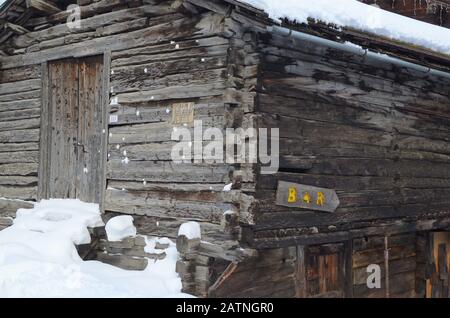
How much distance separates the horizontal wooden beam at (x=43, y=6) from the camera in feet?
25.8

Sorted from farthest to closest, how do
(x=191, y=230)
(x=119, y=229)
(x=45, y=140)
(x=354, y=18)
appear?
(x=45, y=140)
(x=119, y=229)
(x=354, y=18)
(x=191, y=230)

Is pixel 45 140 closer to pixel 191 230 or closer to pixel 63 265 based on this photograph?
pixel 63 265

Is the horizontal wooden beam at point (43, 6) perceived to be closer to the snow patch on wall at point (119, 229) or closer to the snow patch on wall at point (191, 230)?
the snow patch on wall at point (119, 229)

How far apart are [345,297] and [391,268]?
1217 millimetres

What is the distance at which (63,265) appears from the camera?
6508 millimetres

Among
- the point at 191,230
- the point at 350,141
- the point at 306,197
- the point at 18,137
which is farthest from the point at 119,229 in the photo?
the point at 350,141

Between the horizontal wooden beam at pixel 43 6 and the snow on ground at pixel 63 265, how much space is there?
2.69 m

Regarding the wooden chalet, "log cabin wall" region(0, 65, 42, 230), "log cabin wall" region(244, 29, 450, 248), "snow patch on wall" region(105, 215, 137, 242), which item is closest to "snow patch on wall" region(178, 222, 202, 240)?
the wooden chalet

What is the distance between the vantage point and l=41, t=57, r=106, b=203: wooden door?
755 cm

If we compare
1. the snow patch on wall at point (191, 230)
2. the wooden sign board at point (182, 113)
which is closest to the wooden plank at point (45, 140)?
the wooden sign board at point (182, 113)

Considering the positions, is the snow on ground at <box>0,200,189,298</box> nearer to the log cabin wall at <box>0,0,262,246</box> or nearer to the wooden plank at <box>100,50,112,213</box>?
the wooden plank at <box>100,50,112,213</box>

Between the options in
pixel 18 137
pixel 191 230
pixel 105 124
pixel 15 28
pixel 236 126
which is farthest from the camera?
pixel 18 137

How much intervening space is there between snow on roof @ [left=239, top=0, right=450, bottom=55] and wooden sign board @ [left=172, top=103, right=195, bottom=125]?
1.42 meters

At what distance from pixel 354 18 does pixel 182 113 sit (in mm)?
2327
